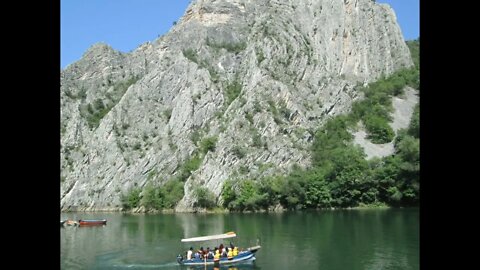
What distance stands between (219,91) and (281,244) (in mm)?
104963

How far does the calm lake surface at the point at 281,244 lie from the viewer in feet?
150

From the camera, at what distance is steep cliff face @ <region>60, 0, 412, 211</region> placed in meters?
137

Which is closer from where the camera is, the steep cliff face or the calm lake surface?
the calm lake surface

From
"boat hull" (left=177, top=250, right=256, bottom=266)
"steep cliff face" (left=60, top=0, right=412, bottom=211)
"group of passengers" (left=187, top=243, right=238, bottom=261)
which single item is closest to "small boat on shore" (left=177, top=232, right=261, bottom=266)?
"boat hull" (left=177, top=250, right=256, bottom=266)

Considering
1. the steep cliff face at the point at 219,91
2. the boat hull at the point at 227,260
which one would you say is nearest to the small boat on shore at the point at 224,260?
the boat hull at the point at 227,260

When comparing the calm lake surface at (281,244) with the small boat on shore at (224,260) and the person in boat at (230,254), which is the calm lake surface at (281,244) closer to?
the small boat on shore at (224,260)

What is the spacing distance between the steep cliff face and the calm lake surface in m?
48.0

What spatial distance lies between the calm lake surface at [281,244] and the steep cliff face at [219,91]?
47985 millimetres

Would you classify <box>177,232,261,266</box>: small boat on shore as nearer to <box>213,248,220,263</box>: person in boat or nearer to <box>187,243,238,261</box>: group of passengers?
<box>213,248,220,263</box>: person in boat

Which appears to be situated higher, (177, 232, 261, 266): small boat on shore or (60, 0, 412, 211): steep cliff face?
(60, 0, 412, 211): steep cliff face
